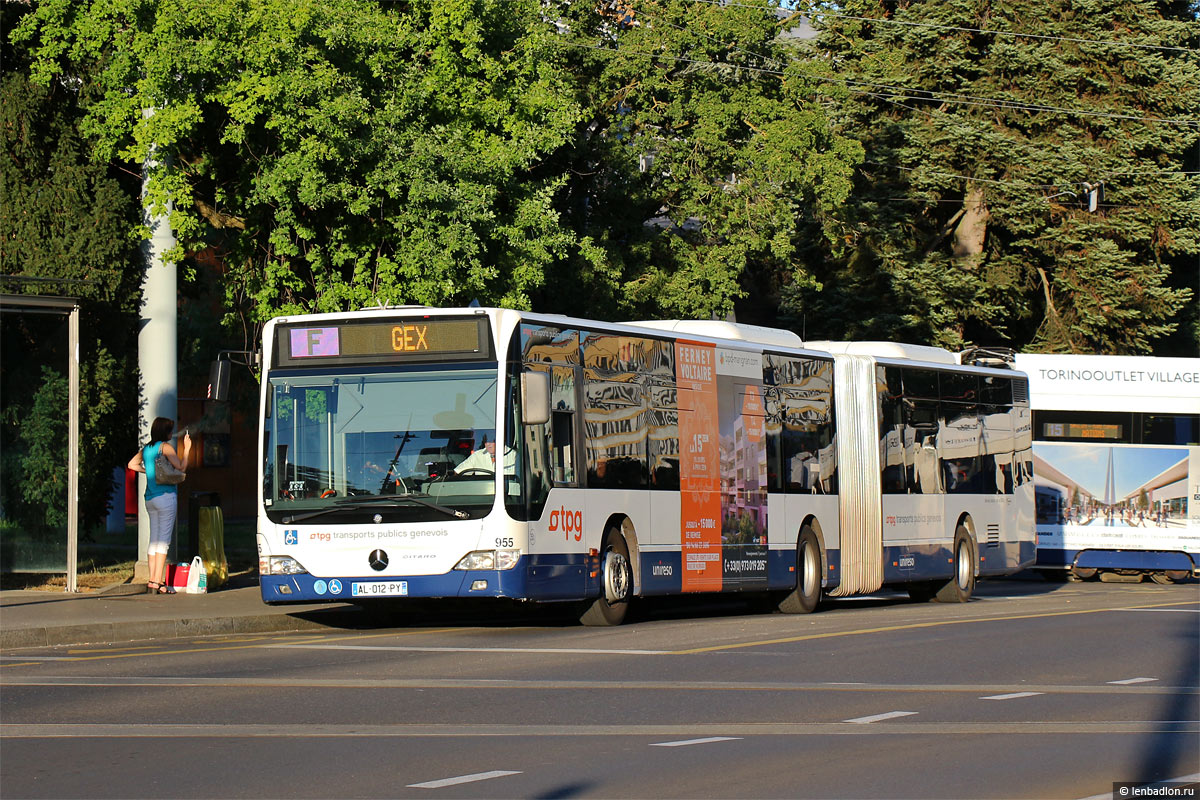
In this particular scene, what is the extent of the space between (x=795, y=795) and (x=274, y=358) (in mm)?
9958

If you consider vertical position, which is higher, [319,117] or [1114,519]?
[319,117]

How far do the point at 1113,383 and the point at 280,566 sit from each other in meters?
20.1

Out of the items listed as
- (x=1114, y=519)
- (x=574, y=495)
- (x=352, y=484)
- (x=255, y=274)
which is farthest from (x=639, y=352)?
(x=1114, y=519)

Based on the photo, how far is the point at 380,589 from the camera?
15789 mm

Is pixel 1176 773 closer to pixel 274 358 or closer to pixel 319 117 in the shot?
pixel 274 358

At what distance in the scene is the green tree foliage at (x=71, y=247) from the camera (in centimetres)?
1991

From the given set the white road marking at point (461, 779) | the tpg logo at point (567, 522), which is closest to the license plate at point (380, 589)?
the tpg logo at point (567, 522)

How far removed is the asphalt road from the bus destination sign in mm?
2694

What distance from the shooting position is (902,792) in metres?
7.80

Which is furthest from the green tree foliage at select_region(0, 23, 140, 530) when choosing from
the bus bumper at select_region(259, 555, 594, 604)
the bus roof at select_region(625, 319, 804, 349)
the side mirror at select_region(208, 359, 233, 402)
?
the bus roof at select_region(625, 319, 804, 349)

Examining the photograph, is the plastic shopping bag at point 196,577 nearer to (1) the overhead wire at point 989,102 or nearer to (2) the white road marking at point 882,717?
(2) the white road marking at point 882,717

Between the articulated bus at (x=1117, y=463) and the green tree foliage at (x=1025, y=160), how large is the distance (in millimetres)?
8482

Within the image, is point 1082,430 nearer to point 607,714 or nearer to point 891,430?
point 891,430

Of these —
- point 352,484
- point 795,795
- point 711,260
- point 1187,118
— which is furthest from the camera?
point 1187,118
